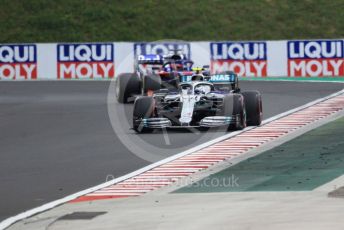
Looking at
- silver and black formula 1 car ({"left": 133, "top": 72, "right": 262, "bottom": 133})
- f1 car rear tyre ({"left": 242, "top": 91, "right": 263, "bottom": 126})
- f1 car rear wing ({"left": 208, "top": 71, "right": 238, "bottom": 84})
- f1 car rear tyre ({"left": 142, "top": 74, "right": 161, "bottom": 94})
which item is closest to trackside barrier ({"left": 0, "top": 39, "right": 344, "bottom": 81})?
f1 car rear tyre ({"left": 142, "top": 74, "right": 161, "bottom": 94})

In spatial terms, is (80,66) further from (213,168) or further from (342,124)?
(213,168)

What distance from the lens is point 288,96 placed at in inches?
1414

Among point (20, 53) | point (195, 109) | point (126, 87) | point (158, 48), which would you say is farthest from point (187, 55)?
point (195, 109)

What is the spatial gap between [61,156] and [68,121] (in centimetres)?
738

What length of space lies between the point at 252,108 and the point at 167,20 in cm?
3178

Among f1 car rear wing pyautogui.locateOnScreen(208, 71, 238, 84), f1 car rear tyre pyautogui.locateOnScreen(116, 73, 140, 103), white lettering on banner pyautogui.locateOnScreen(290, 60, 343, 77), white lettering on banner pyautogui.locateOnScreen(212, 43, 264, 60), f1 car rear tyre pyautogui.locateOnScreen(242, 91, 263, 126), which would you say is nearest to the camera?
f1 car rear tyre pyautogui.locateOnScreen(242, 91, 263, 126)

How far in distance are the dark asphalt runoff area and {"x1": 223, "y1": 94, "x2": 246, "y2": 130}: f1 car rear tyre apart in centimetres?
83

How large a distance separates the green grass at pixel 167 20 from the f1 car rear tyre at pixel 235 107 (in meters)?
30.2

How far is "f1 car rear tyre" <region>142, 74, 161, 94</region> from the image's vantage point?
1332 inches

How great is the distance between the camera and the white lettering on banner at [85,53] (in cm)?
4841

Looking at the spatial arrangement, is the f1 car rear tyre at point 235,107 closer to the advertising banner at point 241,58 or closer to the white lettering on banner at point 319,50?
the advertising banner at point 241,58

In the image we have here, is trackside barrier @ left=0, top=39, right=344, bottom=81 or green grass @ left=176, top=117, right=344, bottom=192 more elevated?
trackside barrier @ left=0, top=39, right=344, bottom=81

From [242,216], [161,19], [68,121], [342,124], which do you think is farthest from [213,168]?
[161,19]

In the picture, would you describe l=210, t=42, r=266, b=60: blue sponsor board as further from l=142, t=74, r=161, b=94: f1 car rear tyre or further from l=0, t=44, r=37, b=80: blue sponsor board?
l=142, t=74, r=161, b=94: f1 car rear tyre
